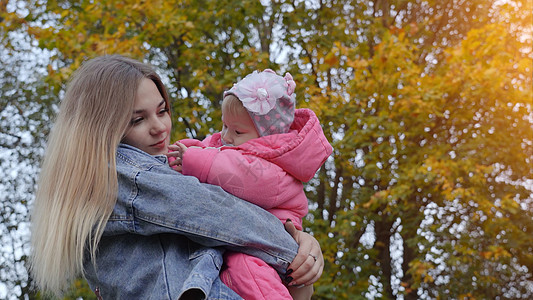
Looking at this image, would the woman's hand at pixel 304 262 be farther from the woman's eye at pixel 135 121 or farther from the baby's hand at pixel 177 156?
the woman's eye at pixel 135 121

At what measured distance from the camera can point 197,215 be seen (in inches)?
61.4

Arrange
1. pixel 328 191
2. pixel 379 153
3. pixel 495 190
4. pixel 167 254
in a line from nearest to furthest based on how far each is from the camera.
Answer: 1. pixel 167 254
2. pixel 379 153
3. pixel 495 190
4. pixel 328 191

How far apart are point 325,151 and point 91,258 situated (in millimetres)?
796

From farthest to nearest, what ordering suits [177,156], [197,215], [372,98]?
1. [372,98]
2. [177,156]
3. [197,215]

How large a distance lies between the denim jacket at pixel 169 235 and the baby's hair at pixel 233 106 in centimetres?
33

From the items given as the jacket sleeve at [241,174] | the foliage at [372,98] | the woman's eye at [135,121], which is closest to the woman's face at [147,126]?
the woman's eye at [135,121]

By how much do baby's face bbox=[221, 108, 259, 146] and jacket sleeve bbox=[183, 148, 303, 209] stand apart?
0.12 metres

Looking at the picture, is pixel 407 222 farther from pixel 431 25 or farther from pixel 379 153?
pixel 431 25

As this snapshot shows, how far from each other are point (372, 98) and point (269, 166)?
15.4 ft

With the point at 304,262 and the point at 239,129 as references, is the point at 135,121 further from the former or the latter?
the point at 304,262

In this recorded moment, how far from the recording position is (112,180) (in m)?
1.61

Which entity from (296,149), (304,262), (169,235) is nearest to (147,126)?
(169,235)

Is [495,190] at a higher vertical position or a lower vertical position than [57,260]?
higher

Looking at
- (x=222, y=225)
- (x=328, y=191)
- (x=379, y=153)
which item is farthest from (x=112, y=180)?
(x=328, y=191)
